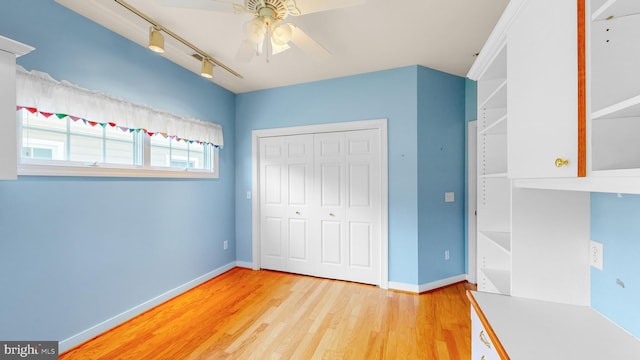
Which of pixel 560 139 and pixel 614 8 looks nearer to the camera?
pixel 614 8

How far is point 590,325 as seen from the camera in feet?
3.23

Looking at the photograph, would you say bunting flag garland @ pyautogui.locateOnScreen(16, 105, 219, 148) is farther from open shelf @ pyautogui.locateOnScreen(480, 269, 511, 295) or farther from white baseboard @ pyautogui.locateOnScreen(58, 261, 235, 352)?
open shelf @ pyautogui.locateOnScreen(480, 269, 511, 295)

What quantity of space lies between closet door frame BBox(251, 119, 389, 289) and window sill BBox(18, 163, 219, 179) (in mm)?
818

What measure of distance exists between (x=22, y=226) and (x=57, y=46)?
1.31 meters

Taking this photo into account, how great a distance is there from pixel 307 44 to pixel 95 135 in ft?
6.50

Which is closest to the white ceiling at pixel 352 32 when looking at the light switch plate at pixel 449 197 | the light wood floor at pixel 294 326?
the light switch plate at pixel 449 197

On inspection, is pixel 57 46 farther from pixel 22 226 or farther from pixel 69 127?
pixel 22 226

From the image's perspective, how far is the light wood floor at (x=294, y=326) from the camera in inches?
73.1

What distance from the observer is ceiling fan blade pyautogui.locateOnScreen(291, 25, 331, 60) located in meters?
1.50

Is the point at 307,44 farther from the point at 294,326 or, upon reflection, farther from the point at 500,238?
the point at 294,326

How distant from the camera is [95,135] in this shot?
82.0 inches

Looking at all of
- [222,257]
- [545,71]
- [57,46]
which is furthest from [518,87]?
[222,257]

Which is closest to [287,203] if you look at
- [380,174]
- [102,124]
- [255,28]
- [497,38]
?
[380,174]

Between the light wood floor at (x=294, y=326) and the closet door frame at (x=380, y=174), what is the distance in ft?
1.54
